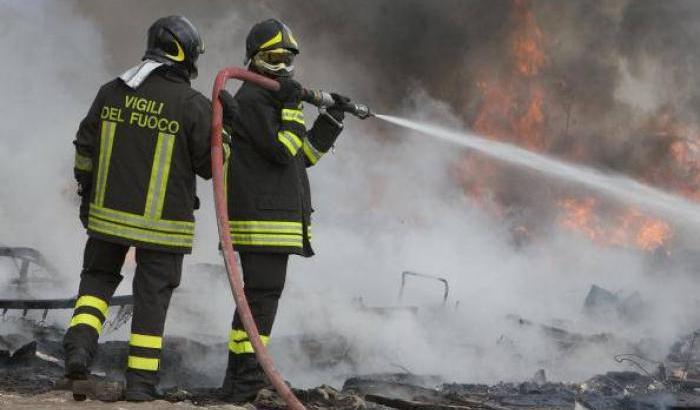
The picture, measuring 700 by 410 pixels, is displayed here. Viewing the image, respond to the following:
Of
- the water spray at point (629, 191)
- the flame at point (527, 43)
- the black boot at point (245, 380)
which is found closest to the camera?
the black boot at point (245, 380)

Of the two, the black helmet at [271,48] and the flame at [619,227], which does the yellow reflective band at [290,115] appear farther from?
the flame at [619,227]

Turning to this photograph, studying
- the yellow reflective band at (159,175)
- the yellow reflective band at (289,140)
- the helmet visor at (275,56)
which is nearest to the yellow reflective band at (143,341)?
the yellow reflective band at (159,175)

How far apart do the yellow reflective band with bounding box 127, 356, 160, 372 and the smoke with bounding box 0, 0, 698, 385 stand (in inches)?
86.4

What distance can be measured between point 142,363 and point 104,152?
2.74 feet

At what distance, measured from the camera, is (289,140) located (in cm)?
403

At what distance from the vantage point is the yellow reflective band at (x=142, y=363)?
12.1ft

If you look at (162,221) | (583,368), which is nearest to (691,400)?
(583,368)

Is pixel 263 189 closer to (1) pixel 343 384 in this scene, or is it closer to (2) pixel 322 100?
(2) pixel 322 100

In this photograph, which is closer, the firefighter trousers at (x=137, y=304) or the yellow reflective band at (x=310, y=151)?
the firefighter trousers at (x=137, y=304)

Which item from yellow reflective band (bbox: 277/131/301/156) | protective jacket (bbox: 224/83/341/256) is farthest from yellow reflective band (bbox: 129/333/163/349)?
yellow reflective band (bbox: 277/131/301/156)

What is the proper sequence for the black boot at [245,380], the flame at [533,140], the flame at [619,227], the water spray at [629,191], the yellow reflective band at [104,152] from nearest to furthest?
the yellow reflective band at [104,152], the black boot at [245,380], the water spray at [629,191], the flame at [619,227], the flame at [533,140]

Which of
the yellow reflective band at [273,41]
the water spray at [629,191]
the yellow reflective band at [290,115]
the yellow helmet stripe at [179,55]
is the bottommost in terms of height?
the yellow reflective band at [290,115]

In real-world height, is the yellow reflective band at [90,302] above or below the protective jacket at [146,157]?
below

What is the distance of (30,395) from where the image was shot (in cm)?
378
